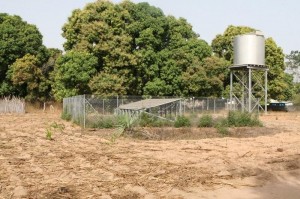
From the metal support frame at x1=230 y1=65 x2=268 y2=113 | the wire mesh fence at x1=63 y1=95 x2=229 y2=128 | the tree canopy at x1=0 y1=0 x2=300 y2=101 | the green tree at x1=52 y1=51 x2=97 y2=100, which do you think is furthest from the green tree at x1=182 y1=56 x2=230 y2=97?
the green tree at x1=52 y1=51 x2=97 y2=100

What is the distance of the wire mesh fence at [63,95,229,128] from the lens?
→ 77.7ft

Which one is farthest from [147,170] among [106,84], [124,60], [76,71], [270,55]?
[270,55]

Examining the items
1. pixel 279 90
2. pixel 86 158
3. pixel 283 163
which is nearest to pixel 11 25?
pixel 279 90

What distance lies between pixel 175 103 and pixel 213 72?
1443 centimetres

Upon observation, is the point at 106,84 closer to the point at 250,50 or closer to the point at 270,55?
the point at 250,50

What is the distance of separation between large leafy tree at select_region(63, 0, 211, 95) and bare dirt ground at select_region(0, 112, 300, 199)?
2035 centimetres

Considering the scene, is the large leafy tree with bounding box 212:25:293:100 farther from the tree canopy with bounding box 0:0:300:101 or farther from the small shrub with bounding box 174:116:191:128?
the small shrub with bounding box 174:116:191:128

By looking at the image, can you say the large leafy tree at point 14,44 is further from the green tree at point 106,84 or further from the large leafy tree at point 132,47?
the green tree at point 106,84

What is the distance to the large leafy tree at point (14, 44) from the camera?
43.6 metres

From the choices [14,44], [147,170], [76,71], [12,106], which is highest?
[14,44]

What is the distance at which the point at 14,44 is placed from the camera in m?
44.2

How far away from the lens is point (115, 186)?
868 centimetres

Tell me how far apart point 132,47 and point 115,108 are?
1171cm

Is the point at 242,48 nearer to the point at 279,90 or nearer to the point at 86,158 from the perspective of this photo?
the point at 279,90
